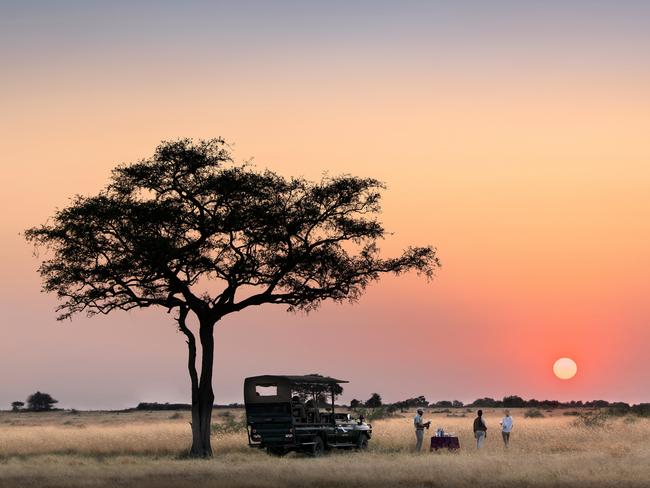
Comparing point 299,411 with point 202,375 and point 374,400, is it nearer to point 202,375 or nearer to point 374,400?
point 202,375

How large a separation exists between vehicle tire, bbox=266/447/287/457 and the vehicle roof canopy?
6.82 ft

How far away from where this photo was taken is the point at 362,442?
1873 inches

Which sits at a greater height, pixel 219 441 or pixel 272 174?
pixel 272 174

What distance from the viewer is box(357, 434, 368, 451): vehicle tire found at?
155ft

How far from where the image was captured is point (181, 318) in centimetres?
4800

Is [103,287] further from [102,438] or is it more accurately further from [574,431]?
[574,431]

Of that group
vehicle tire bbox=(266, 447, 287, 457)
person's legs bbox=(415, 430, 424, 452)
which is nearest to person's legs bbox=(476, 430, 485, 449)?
person's legs bbox=(415, 430, 424, 452)

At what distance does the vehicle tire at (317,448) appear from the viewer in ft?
144

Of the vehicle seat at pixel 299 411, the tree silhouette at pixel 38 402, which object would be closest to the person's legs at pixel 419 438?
the vehicle seat at pixel 299 411

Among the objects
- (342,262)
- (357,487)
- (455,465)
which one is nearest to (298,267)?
(342,262)

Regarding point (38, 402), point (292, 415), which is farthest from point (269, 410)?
point (38, 402)

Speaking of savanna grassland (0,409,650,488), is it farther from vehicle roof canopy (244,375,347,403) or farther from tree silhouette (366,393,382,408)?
tree silhouette (366,393,382,408)

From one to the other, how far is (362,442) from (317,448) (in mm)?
3817

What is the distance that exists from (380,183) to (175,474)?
63.7 feet
